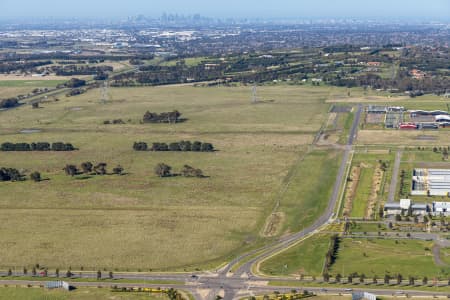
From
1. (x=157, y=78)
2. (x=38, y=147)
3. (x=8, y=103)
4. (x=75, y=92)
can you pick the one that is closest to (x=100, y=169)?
(x=38, y=147)

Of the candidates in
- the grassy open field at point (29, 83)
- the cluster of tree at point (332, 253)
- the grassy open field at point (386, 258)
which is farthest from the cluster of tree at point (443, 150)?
the grassy open field at point (29, 83)

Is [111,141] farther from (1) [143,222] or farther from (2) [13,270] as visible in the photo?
(2) [13,270]

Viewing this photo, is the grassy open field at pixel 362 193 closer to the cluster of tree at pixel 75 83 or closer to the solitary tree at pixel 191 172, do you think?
the solitary tree at pixel 191 172

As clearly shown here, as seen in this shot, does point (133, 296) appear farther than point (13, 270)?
No

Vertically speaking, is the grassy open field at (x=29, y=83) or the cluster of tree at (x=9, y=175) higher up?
the cluster of tree at (x=9, y=175)

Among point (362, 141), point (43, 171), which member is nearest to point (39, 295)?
point (43, 171)

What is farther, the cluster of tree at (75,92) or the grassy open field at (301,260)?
the cluster of tree at (75,92)

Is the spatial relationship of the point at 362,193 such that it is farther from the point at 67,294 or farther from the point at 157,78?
the point at 157,78
